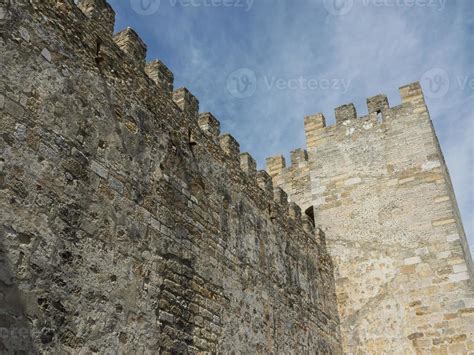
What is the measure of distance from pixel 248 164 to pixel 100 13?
11.0 ft

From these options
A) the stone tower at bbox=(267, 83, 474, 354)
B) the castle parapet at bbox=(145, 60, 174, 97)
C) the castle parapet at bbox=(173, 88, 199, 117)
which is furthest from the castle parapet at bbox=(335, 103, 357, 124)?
the castle parapet at bbox=(145, 60, 174, 97)

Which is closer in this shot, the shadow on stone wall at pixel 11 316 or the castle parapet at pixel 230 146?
the shadow on stone wall at pixel 11 316

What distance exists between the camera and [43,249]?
152 inches

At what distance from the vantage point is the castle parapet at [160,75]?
6.14 metres

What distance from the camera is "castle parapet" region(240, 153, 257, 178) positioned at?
791 centimetres

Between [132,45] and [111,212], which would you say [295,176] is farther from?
[111,212]

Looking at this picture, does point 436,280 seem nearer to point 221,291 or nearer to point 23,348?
point 221,291

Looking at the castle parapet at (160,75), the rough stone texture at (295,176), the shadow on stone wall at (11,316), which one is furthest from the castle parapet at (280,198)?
the shadow on stone wall at (11,316)

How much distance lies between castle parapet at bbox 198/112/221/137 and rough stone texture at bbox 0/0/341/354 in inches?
6.9

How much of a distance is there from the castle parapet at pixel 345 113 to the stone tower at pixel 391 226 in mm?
29

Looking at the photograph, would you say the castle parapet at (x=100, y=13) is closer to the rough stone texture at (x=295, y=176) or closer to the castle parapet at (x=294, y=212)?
the castle parapet at (x=294, y=212)

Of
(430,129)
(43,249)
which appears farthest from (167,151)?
(430,129)

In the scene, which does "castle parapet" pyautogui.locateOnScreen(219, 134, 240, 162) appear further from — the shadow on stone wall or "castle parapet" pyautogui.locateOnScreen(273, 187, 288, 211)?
the shadow on stone wall

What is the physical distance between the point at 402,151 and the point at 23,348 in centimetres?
827
